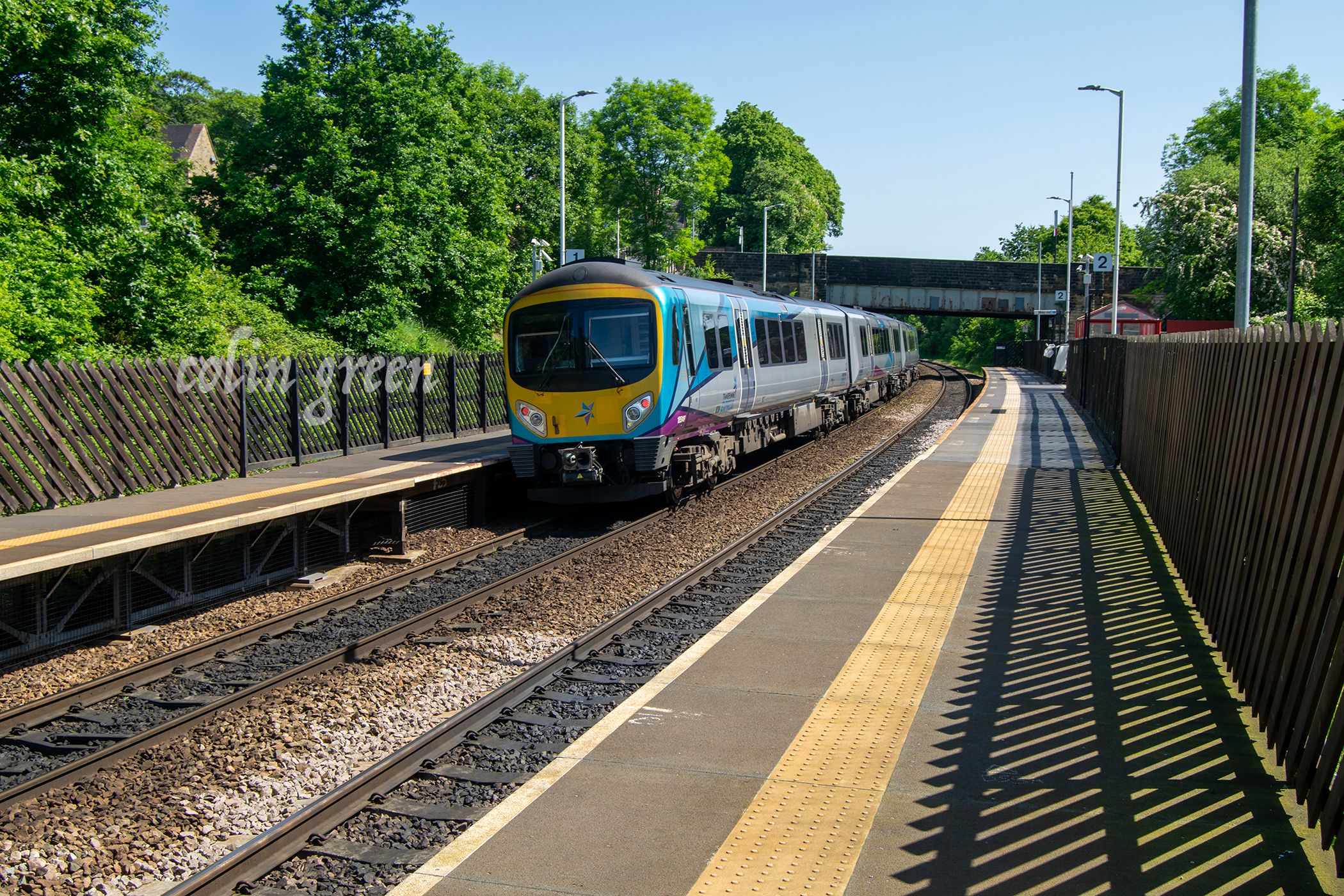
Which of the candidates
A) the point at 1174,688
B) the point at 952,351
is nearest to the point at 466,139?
the point at 1174,688

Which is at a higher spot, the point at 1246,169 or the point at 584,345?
the point at 1246,169

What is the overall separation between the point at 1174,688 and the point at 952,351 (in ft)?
333

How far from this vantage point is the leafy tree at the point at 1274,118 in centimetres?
6481

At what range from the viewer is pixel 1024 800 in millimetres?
5047

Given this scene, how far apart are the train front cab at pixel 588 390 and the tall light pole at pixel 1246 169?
6556mm

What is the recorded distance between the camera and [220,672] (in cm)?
786

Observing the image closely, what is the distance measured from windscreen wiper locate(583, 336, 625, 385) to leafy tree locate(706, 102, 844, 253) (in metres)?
71.9

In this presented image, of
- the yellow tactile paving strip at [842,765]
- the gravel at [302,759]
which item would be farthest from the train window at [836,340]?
the yellow tactile paving strip at [842,765]

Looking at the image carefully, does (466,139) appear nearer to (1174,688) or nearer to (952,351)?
(1174,688)

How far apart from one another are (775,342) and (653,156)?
34.6 metres

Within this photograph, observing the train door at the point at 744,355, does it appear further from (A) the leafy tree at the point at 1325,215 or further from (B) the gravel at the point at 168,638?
(A) the leafy tree at the point at 1325,215

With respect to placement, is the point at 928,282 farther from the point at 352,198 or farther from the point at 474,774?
the point at 474,774

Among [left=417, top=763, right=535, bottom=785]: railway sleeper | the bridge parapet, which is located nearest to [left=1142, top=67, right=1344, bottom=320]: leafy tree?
the bridge parapet

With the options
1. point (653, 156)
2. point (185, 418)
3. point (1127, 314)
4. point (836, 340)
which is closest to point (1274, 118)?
point (1127, 314)
